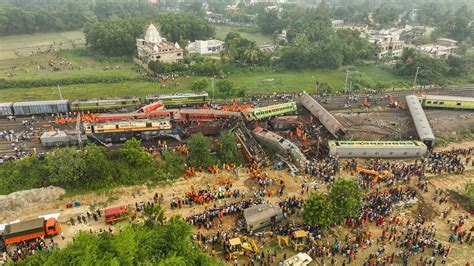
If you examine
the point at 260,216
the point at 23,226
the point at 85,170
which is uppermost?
the point at 85,170

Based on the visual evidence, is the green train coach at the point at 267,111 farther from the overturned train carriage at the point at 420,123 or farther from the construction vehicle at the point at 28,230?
the construction vehicle at the point at 28,230

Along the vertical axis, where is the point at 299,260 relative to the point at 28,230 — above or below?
below

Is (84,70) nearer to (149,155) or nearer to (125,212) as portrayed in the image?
(149,155)

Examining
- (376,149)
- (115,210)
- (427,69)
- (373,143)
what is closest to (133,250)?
(115,210)

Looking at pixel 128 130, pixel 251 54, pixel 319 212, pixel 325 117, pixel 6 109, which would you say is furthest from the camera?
pixel 251 54

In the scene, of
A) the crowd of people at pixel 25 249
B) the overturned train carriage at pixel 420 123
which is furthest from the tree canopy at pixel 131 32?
the crowd of people at pixel 25 249

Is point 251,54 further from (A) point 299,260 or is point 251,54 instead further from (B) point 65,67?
(A) point 299,260
